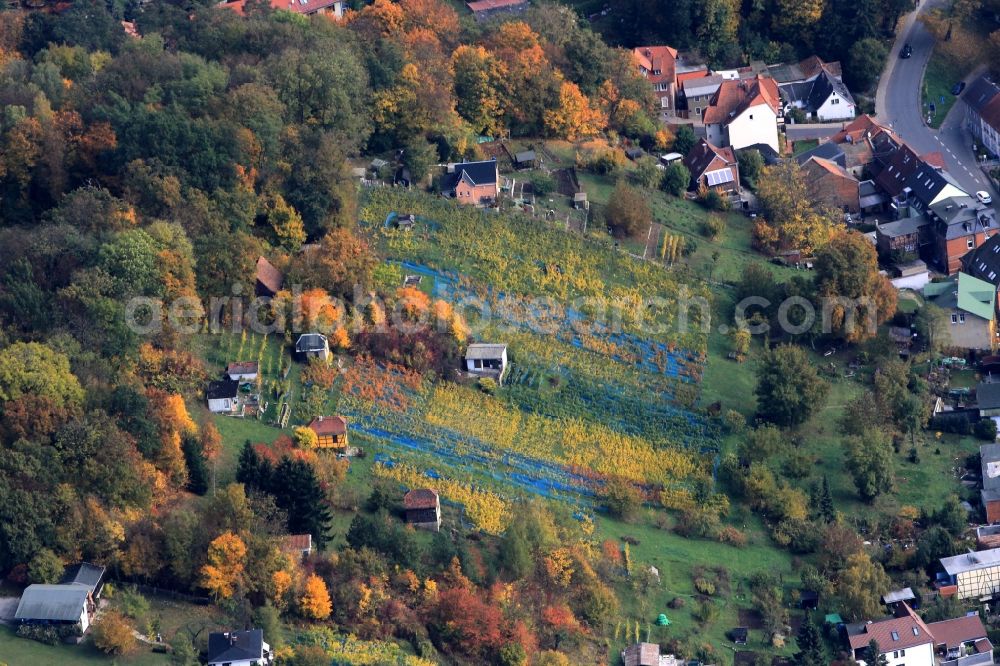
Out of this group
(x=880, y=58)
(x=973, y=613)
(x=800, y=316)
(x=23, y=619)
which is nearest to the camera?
(x=23, y=619)

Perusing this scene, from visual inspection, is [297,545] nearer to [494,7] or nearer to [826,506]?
[826,506]

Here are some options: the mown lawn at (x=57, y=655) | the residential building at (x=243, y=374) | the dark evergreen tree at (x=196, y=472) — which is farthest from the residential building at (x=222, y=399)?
the mown lawn at (x=57, y=655)

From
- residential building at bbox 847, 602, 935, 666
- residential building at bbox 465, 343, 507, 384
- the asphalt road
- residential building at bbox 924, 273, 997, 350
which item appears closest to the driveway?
residential building at bbox 465, 343, 507, 384

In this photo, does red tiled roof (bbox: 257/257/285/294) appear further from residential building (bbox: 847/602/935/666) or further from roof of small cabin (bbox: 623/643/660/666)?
residential building (bbox: 847/602/935/666)

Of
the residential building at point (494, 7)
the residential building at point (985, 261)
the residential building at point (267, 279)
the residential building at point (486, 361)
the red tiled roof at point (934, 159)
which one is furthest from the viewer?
the residential building at point (494, 7)

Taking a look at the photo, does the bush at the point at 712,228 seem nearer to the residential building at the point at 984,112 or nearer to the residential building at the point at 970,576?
the residential building at the point at 984,112

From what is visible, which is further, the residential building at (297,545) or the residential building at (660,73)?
the residential building at (660,73)

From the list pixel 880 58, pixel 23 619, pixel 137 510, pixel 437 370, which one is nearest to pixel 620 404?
pixel 437 370

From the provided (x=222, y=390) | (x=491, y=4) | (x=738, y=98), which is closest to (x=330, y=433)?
(x=222, y=390)

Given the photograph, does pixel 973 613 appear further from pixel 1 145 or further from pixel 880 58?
pixel 1 145
